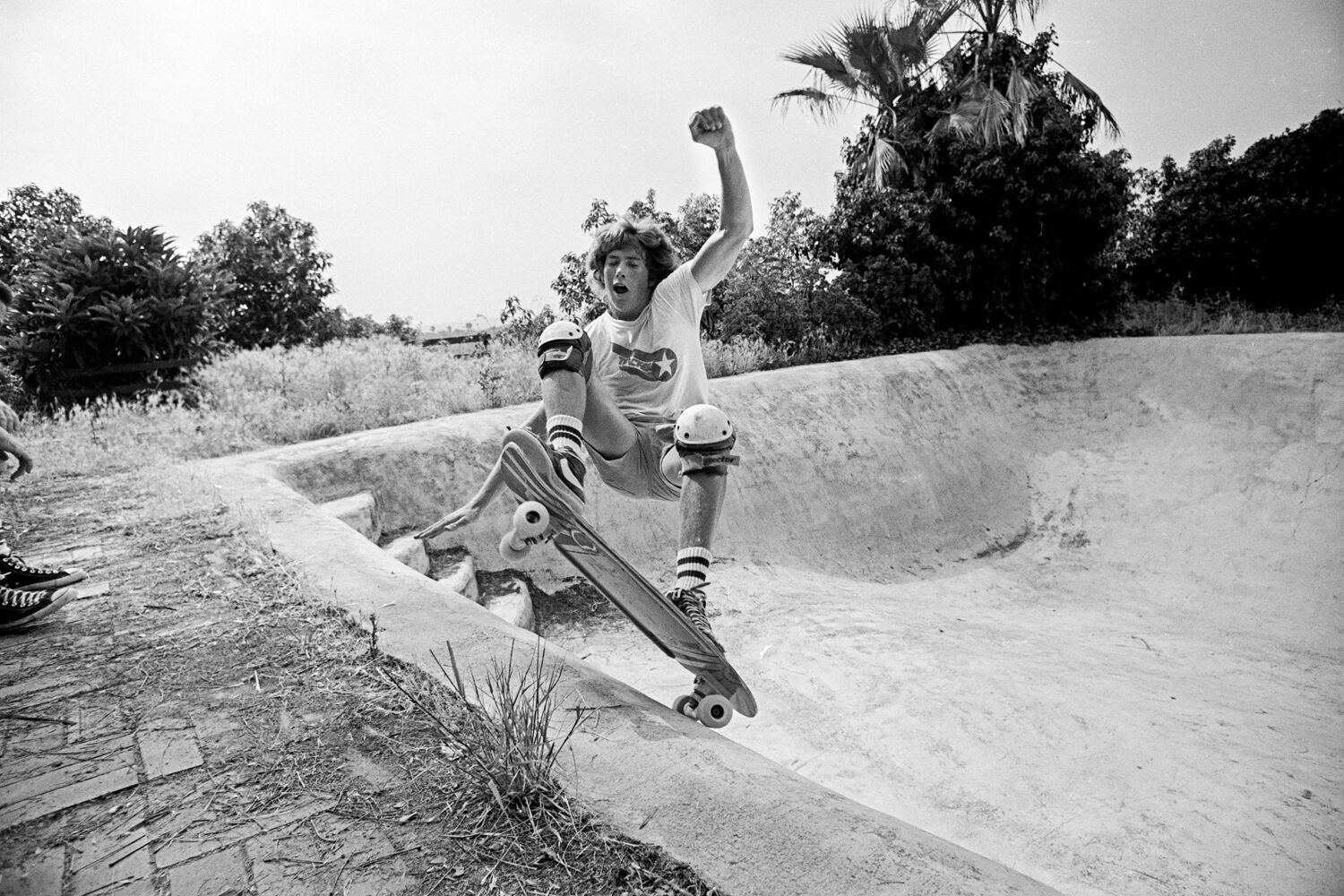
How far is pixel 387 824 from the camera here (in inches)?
57.6

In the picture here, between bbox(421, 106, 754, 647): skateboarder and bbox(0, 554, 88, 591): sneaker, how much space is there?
4.29 ft

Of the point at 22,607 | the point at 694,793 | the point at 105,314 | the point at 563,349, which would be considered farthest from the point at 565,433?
the point at 105,314

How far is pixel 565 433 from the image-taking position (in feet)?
8.87

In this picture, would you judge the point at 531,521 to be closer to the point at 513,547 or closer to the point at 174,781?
the point at 513,547

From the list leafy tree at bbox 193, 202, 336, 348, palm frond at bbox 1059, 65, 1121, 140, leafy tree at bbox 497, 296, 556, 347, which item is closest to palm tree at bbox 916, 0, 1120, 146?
palm frond at bbox 1059, 65, 1121, 140

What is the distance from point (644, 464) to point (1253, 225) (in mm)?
17136

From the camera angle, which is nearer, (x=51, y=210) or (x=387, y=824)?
(x=387, y=824)

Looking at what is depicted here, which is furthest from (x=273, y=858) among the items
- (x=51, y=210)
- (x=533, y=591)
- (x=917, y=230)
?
(x=917, y=230)

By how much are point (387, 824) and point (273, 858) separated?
8.1 inches

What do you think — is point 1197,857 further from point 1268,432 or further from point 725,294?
point 725,294

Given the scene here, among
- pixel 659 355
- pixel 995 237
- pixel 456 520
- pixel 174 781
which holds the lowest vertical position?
pixel 174 781

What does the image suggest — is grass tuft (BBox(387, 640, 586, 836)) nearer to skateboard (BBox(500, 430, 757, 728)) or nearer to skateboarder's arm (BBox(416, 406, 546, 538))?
skateboard (BBox(500, 430, 757, 728))

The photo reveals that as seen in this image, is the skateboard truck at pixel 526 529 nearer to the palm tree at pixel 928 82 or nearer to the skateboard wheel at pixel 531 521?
the skateboard wheel at pixel 531 521

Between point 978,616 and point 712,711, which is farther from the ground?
point 712,711
